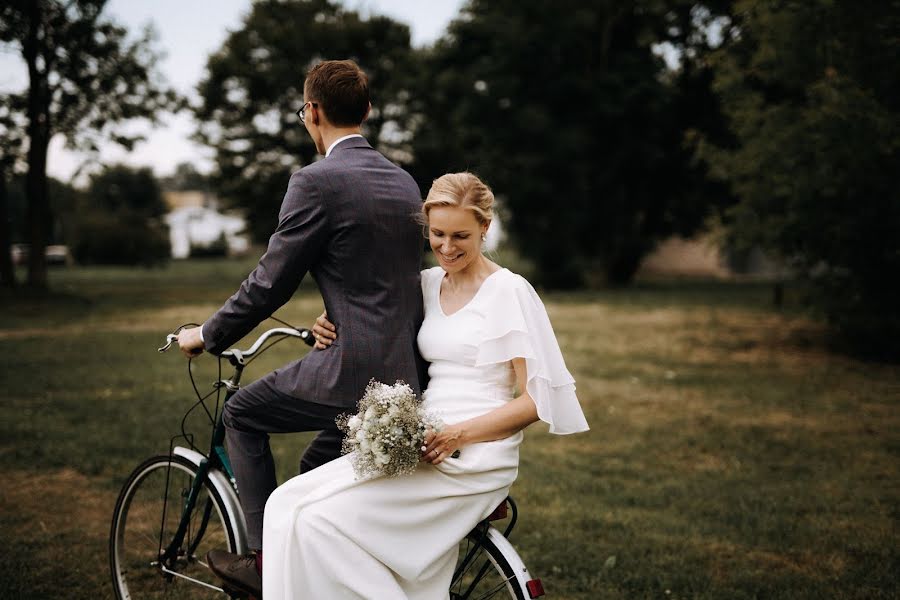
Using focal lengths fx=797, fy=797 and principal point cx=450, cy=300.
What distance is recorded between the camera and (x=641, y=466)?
22.0ft

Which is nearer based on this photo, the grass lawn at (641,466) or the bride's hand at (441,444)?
the bride's hand at (441,444)

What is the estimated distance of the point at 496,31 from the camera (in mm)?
28844

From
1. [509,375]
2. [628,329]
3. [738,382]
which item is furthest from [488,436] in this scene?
[628,329]

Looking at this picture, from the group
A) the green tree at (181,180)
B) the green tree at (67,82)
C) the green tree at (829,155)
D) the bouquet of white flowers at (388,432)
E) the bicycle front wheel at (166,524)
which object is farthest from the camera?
the green tree at (181,180)

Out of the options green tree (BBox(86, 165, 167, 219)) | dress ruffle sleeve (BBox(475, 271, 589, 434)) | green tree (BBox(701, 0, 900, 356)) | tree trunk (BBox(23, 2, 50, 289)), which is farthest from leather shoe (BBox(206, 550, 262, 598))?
green tree (BBox(86, 165, 167, 219))

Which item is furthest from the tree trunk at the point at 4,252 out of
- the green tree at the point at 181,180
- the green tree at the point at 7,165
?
the green tree at the point at 181,180

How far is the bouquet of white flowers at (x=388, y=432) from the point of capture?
2475 millimetres

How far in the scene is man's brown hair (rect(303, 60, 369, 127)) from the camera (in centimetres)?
288

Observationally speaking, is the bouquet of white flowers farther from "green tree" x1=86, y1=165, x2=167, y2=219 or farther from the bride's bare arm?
"green tree" x1=86, y1=165, x2=167, y2=219

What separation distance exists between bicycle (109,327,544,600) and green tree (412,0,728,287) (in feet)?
83.8

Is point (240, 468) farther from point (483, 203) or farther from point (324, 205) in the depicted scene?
point (483, 203)

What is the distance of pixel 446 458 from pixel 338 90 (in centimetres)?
137

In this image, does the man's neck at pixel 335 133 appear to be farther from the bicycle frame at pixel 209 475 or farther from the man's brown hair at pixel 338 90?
the bicycle frame at pixel 209 475

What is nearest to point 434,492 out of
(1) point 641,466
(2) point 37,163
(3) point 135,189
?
(1) point 641,466
